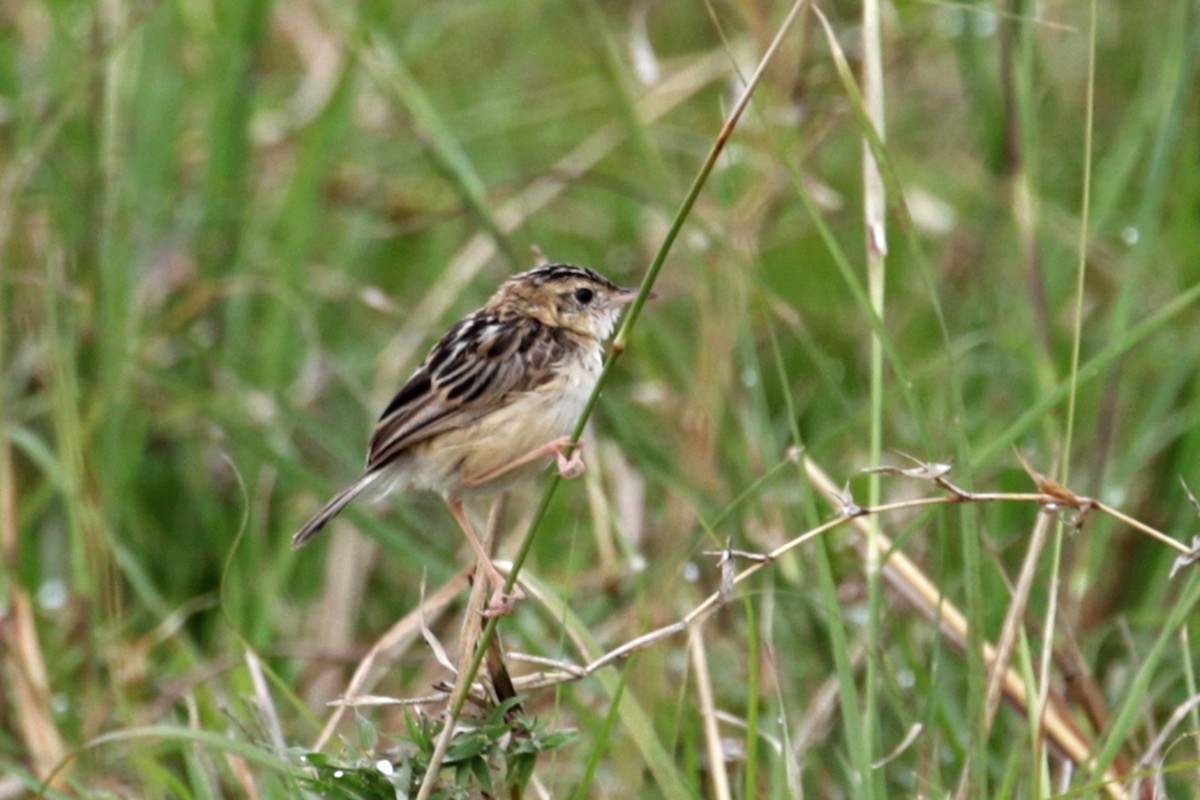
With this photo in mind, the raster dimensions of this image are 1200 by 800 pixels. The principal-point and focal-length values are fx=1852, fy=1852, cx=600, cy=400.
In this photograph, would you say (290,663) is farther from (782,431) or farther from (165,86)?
(165,86)

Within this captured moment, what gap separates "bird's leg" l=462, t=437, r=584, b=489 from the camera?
2.59 m

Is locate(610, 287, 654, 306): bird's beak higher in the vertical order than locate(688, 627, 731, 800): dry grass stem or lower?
higher

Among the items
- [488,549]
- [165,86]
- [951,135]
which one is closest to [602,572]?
[488,549]

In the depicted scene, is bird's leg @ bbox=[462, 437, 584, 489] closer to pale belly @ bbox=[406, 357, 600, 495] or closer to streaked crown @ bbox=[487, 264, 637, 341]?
pale belly @ bbox=[406, 357, 600, 495]

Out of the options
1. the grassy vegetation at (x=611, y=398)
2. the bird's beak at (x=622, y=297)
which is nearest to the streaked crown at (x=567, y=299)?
the bird's beak at (x=622, y=297)

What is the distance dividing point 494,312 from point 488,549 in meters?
0.98

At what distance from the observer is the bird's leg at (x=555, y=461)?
8.49 ft

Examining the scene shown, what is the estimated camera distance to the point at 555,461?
10.8 ft

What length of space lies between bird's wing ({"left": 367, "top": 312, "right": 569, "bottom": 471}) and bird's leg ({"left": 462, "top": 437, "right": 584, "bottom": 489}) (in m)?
0.14

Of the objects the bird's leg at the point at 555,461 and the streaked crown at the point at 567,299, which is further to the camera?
the streaked crown at the point at 567,299

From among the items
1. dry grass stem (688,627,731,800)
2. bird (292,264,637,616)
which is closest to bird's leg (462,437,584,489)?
bird (292,264,637,616)

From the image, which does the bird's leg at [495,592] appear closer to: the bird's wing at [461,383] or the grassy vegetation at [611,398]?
the grassy vegetation at [611,398]

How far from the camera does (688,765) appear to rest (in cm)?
337

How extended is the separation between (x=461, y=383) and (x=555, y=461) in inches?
15.3
